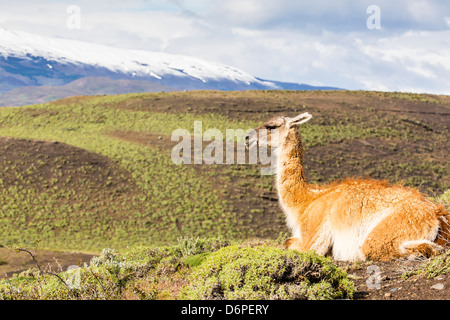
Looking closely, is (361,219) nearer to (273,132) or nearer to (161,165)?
(273,132)

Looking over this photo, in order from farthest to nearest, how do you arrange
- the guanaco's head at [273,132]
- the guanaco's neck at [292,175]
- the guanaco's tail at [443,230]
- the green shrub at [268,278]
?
the guanaco's head at [273,132], the guanaco's neck at [292,175], the guanaco's tail at [443,230], the green shrub at [268,278]

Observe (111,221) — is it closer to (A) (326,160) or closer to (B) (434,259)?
(A) (326,160)

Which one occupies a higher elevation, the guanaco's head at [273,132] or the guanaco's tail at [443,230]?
the guanaco's head at [273,132]

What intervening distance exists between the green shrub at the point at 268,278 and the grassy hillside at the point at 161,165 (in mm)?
19012

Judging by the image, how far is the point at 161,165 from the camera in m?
34.4

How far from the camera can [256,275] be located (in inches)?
183

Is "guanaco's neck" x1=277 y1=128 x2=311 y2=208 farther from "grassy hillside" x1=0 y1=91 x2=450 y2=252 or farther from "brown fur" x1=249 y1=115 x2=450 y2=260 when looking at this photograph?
"grassy hillside" x1=0 y1=91 x2=450 y2=252

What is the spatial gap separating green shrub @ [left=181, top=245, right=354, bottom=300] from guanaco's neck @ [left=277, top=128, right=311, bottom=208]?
156 centimetres

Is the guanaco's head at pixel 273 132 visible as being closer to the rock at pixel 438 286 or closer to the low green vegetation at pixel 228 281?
the low green vegetation at pixel 228 281

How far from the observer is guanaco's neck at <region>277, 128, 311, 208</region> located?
6.59 metres

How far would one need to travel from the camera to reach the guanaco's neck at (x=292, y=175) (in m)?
6.59

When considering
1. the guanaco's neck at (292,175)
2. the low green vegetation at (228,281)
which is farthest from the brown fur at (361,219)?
the low green vegetation at (228,281)

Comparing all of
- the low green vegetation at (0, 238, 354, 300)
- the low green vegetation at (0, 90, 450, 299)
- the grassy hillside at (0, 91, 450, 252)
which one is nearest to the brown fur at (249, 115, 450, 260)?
the low green vegetation at (0, 90, 450, 299)

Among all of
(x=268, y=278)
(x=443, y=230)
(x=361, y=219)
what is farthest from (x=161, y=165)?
(x=268, y=278)
